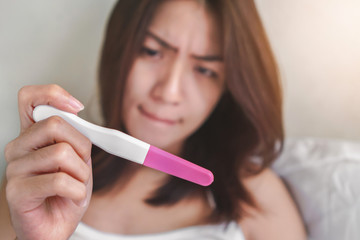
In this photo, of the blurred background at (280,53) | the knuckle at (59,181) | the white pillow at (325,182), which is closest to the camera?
the knuckle at (59,181)

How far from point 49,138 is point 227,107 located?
1.25 feet

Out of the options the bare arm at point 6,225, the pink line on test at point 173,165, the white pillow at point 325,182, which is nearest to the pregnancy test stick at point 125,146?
the pink line on test at point 173,165

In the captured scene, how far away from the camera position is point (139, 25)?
483mm

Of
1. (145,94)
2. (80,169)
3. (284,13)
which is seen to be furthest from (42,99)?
(284,13)

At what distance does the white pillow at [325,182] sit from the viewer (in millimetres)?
508

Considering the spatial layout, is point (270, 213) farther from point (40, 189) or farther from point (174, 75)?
point (40, 189)

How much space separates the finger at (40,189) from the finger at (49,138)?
0.02 meters

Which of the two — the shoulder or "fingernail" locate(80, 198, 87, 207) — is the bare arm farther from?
the shoulder

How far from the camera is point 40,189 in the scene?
0.28m

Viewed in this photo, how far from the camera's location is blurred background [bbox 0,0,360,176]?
0.40 m

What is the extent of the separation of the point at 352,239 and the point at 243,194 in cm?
17

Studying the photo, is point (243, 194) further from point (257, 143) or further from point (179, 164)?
point (179, 164)

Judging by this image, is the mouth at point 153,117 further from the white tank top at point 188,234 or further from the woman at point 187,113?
the white tank top at point 188,234

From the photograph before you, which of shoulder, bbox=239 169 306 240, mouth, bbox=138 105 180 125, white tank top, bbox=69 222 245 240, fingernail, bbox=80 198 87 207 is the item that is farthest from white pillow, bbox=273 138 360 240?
fingernail, bbox=80 198 87 207
